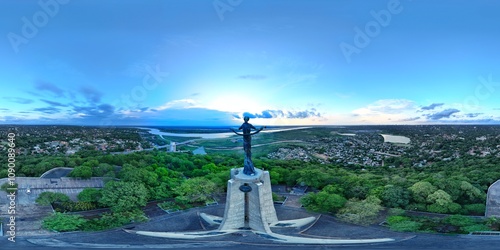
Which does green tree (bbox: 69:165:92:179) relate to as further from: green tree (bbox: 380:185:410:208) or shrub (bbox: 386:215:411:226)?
shrub (bbox: 386:215:411:226)

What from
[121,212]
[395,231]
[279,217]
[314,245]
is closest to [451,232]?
[395,231]

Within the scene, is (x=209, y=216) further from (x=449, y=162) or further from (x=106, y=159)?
(x=449, y=162)

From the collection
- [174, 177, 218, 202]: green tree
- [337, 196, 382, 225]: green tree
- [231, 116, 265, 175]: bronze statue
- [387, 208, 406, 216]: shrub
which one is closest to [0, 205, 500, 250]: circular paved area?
[337, 196, 382, 225]: green tree

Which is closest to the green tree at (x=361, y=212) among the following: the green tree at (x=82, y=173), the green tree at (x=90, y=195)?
the green tree at (x=90, y=195)

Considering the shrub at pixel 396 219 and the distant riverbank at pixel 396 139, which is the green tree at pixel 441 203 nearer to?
the shrub at pixel 396 219

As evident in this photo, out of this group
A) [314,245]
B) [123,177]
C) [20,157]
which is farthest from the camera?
[20,157]

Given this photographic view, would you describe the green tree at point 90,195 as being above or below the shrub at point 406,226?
above
